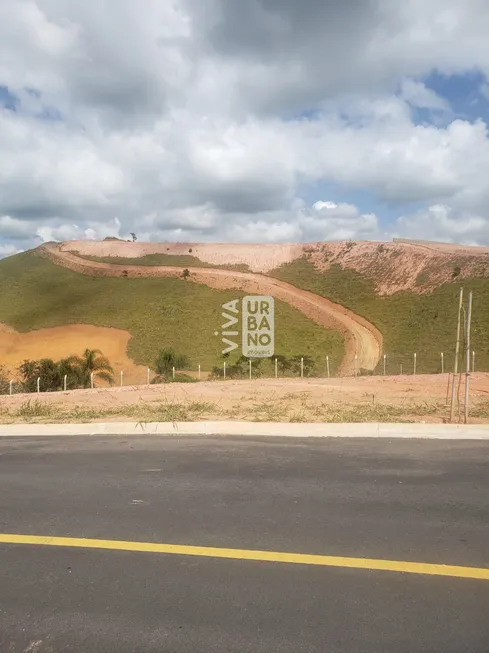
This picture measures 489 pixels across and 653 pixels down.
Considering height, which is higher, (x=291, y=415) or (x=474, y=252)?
(x=474, y=252)

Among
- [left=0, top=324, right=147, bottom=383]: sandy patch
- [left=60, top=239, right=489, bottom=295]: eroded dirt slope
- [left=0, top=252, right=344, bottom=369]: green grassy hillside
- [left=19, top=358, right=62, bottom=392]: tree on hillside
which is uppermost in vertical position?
[left=60, top=239, right=489, bottom=295]: eroded dirt slope

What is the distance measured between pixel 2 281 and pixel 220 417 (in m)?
69.6

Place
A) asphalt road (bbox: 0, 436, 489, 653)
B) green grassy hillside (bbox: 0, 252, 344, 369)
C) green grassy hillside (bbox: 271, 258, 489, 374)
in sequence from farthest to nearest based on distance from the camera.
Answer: green grassy hillside (bbox: 0, 252, 344, 369) → green grassy hillside (bbox: 271, 258, 489, 374) → asphalt road (bbox: 0, 436, 489, 653)

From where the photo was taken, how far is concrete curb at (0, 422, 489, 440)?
8938mm

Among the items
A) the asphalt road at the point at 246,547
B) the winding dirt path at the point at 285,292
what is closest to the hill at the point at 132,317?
the winding dirt path at the point at 285,292

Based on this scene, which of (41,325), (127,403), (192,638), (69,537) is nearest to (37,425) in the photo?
(127,403)

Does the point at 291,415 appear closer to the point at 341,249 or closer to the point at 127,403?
the point at 127,403

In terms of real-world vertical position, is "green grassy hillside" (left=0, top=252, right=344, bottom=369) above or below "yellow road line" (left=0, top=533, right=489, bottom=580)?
above

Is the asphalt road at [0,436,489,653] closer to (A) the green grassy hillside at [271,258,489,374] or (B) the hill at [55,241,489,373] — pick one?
(A) the green grassy hillside at [271,258,489,374]

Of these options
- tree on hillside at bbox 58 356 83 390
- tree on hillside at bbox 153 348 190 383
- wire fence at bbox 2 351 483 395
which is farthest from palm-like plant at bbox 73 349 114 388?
tree on hillside at bbox 153 348 190 383

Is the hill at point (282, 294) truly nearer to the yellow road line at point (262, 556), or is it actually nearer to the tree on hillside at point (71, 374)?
the tree on hillside at point (71, 374)

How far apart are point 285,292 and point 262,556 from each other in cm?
5849

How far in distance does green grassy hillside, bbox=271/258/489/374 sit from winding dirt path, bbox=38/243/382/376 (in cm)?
131

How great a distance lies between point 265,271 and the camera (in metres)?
74.5
